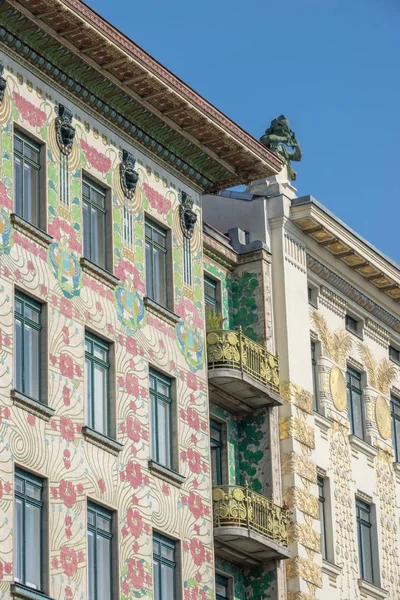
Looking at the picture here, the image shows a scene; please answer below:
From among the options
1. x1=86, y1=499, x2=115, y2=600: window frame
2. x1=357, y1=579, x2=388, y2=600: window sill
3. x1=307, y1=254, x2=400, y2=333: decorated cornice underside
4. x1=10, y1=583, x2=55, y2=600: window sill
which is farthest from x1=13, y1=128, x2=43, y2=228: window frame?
x1=357, y1=579, x2=388, y2=600: window sill

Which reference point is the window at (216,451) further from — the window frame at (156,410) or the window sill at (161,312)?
the window sill at (161,312)

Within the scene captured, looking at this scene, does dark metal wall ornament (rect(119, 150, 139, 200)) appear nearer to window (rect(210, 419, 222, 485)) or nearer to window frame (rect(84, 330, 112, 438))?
window frame (rect(84, 330, 112, 438))

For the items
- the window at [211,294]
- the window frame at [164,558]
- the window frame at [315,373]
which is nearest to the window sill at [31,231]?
the window frame at [164,558]

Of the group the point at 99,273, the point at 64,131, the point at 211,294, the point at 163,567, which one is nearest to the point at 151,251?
the point at 99,273

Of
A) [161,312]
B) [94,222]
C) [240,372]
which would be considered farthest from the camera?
[240,372]

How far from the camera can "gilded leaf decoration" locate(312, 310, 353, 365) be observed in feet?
143

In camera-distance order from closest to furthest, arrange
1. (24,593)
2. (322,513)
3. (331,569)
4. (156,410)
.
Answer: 1. (24,593)
2. (156,410)
3. (331,569)
4. (322,513)

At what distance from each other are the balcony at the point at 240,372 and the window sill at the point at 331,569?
3.71 m

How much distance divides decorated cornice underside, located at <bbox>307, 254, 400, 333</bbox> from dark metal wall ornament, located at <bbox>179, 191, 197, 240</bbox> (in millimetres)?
5341

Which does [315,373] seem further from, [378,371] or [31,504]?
[31,504]

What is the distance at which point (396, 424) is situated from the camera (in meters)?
46.7

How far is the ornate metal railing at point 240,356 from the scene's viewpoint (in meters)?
38.8

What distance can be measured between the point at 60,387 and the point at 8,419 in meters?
1.83

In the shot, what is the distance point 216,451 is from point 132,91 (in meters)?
8.10
